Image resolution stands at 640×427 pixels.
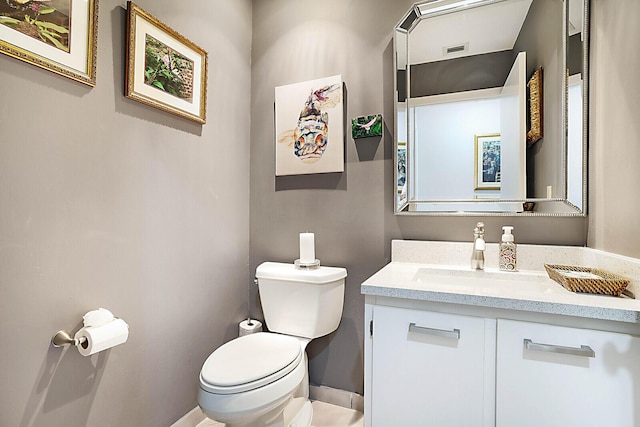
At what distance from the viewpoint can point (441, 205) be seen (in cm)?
158

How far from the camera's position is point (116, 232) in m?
1.25

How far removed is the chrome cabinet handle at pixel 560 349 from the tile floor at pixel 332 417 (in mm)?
1037

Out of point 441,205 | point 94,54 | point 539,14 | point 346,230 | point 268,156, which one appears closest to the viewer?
point 94,54

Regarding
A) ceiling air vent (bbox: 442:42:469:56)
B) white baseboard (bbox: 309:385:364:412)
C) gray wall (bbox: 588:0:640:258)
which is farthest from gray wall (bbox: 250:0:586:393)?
gray wall (bbox: 588:0:640:258)

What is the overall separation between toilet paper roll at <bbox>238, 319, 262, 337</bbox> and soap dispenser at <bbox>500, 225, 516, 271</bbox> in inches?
51.1

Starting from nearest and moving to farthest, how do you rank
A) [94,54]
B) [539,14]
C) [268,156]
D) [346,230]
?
[94,54] → [539,14] → [346,230] → [268,156]

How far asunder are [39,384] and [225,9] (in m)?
1.87

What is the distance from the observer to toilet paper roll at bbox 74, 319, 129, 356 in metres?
1.05

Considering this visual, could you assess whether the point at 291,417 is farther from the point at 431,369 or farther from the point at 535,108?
the point at 535,108

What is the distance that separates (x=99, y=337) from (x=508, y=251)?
1.58 metres

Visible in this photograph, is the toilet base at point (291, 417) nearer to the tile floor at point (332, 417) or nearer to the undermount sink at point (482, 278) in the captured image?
the tile floor at point (332, 417)

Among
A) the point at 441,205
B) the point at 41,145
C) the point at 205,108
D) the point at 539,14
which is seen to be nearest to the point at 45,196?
the point at 41,145

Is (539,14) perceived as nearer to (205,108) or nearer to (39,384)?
(205,108)

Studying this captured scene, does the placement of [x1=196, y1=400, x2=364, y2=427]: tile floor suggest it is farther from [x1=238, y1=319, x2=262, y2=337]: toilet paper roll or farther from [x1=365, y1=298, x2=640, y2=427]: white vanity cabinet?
[x1=365, y1=298, x2=640, y2=427]: white vanity cabinet
